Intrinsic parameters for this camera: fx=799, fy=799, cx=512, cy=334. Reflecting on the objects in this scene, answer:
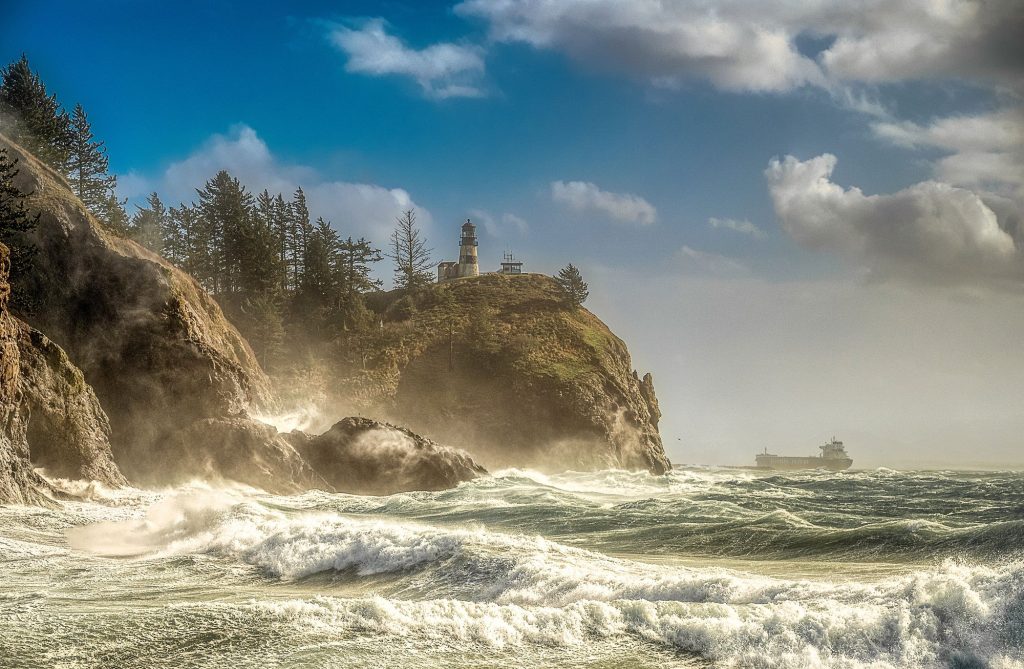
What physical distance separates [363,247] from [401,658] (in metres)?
68.1

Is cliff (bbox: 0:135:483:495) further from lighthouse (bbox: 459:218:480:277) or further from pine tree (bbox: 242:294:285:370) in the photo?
lighthouse (bbox: 459:218:480:277)

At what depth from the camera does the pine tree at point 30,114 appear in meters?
48.1

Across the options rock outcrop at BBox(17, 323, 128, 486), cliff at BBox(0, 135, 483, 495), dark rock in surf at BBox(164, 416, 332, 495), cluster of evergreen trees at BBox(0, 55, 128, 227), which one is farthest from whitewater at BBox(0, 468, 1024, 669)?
cluster of evergreen trees at BBox(0, 55, 128, 227)

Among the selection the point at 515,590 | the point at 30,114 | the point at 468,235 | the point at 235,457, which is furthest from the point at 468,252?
the point at 515,590

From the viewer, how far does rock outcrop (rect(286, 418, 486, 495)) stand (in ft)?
115

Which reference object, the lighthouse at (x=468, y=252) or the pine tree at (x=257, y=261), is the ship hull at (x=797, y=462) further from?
the pine tree at (x=257, y=261)

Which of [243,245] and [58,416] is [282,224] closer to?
[243,245]

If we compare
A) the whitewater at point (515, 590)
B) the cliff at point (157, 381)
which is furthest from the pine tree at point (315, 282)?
the whitewater at point (515, 590)

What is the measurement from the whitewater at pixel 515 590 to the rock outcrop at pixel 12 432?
39.8 inches

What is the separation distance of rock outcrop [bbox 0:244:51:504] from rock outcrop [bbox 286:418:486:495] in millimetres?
14195

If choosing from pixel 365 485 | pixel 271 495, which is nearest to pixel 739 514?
pixel 271 495

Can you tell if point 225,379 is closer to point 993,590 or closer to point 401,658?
point 401,658

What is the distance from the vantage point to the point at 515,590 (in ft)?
32.7

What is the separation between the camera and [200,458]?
3130cm
